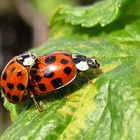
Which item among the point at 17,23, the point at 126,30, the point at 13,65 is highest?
the point at 13,65

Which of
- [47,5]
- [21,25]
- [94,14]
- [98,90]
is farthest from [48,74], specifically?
[21,25]

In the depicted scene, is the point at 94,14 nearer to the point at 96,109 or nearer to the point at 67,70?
the point at 67,70

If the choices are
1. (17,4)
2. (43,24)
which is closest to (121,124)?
(43,24)

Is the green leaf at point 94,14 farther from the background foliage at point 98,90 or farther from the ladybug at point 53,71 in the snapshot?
the ladybug at point 53,71

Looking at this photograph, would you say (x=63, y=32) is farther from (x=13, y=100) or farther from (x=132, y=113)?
(x=132, y=113)

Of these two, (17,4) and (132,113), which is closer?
(132,113)

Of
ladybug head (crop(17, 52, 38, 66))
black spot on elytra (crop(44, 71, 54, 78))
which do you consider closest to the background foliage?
black spot on elytra (crop(44, 71, 54, 78))

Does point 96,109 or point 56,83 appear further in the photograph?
point 56,83
